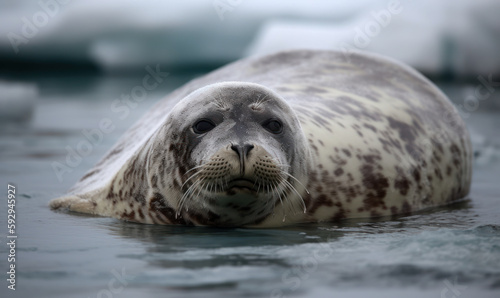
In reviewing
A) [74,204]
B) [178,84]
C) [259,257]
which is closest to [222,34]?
[178,84]

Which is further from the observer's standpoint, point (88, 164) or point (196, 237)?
point (88, 164)

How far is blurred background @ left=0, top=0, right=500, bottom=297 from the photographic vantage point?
2.78 m

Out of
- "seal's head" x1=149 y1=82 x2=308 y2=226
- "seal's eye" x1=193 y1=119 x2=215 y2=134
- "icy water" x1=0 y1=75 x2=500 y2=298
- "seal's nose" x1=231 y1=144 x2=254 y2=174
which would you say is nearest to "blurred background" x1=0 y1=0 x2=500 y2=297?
"icy water" x1=0 y1=75 x2=500 y2=298

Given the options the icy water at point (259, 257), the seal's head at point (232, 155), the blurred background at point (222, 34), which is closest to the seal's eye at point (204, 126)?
the seal's head at point (232, 155)

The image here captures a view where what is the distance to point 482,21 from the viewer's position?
13.2 metres

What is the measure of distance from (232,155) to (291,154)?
48cm

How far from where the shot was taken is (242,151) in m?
3.36

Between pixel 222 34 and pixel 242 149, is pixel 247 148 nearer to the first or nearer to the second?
pixel 242 149

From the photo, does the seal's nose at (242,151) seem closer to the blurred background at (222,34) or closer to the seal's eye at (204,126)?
the seal's eye at (204,126)

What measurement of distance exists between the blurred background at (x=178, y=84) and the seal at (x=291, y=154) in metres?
0.16

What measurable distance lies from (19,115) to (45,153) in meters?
2.89

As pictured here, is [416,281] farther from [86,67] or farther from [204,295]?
[86,67]

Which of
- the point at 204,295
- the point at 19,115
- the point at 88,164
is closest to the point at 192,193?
the point at 204,295

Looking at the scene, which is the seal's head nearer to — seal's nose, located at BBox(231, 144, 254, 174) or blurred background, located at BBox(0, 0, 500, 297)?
seal's nose, located at BBox(231, 144, 254, 174)
